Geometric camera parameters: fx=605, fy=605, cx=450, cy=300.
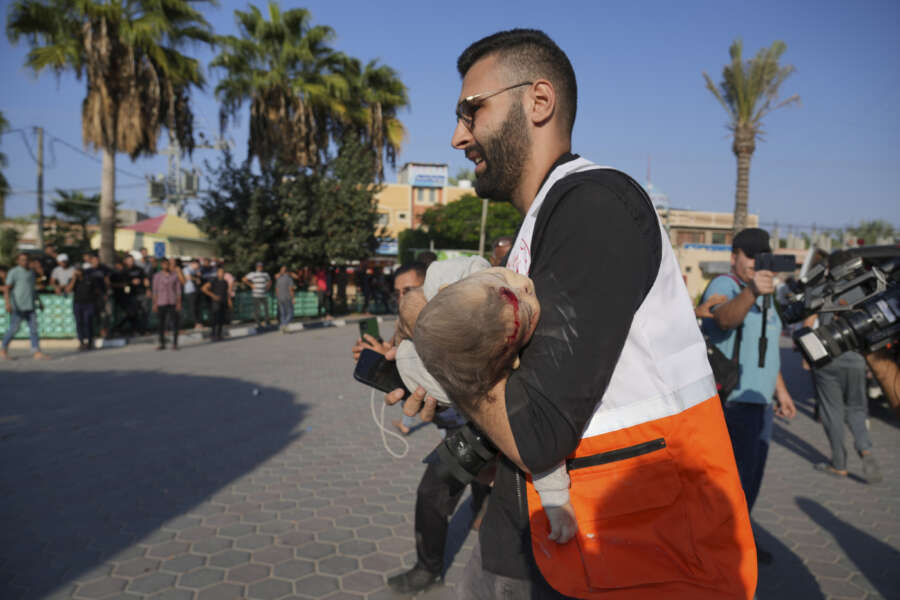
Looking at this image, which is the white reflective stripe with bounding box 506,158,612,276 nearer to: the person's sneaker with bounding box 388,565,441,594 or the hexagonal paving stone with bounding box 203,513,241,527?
the person's sneaker with bounding box 388,565,441,594

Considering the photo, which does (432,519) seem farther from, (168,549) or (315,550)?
(168,549)

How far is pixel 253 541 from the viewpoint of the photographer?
4.03 metres

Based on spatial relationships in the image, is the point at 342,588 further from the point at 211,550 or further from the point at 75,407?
the point at 75,407

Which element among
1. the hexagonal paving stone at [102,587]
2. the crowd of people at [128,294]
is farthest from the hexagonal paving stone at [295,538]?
the crowd of people at [128,294]

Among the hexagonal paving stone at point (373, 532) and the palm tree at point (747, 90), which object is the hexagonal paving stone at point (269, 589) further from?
the palm tree at point (747, 90)

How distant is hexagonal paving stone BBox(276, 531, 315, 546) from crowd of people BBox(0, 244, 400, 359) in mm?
9790

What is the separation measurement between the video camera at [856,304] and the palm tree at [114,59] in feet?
57.5

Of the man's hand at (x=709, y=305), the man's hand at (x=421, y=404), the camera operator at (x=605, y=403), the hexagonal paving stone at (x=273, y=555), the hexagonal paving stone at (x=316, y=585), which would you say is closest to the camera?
the camera operator at (x=605, y=403)

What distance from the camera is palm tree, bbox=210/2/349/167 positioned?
2069cm

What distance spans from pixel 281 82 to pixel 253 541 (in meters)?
19.8

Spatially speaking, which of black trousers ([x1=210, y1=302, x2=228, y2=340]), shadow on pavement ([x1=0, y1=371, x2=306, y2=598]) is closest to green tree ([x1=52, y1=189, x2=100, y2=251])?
black trousers ([x1=210, y1=302, x2=228, y2=340])

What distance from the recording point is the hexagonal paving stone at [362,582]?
3486 millimetres

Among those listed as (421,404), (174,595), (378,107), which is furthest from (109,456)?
(378,107)

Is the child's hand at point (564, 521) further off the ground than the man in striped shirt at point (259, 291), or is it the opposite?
the child's hand at point (564, 521)
